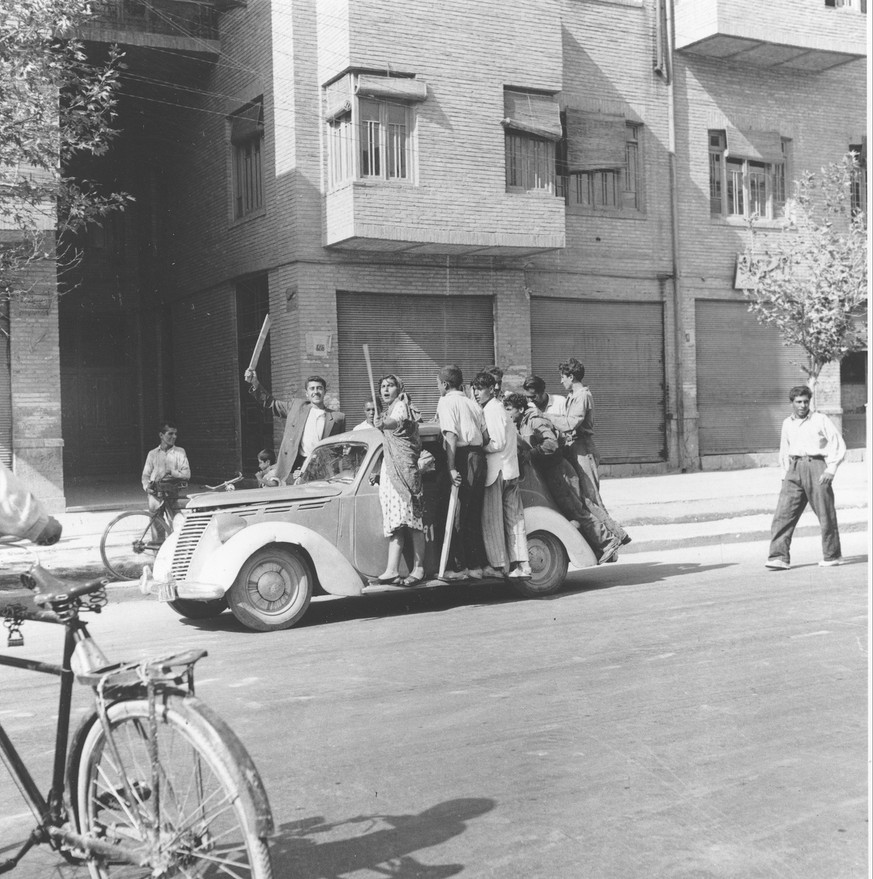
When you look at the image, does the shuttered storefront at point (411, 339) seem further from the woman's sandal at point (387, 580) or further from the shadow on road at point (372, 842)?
the shadow on road at point (372, 842)

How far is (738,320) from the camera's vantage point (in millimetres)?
23859

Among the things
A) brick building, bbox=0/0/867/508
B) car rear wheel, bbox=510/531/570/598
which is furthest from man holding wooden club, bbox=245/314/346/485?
brick building, bbox=0/0/867/508

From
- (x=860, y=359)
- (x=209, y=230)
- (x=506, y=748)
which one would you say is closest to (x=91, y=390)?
(x=209, y=230)

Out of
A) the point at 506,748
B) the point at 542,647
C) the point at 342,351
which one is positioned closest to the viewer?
the point at 506,748

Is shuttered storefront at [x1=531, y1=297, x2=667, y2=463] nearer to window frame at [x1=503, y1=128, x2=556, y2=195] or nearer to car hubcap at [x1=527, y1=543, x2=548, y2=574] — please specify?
window frame at [x1=503, y1=128, x2=556, y2=195]

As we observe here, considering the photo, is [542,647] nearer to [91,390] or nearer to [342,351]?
[342,351]

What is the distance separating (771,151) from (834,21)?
9.31 feet

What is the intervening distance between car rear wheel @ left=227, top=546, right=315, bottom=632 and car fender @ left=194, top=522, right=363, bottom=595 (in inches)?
3.4

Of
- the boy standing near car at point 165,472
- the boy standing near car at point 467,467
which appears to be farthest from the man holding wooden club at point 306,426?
the boy standing near car at point 467,467

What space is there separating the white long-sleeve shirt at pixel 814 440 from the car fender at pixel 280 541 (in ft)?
15.4

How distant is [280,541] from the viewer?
8.45m

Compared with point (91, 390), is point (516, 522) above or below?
below

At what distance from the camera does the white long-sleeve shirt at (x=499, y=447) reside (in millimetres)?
9516

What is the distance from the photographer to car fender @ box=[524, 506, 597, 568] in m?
9.81
